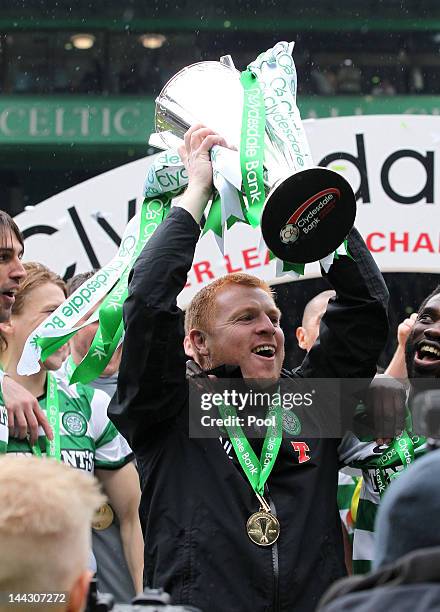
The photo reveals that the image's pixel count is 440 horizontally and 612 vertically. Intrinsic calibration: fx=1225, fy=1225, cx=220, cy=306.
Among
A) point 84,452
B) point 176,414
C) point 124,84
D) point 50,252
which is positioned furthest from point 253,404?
point 124,84

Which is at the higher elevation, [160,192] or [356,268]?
[160,192]

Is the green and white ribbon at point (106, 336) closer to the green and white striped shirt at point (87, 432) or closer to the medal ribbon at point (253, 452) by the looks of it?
the medal ribbon at point (253, 452)

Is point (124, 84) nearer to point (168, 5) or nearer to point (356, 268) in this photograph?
point (168, 5)

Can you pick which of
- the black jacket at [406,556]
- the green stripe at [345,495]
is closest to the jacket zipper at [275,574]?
the green stripe at [345,495]

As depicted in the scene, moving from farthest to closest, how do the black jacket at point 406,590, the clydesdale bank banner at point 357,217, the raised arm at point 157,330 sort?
1. the clydesdale bank banner at point 357,217
2. the raised arm at point 157,330
3. the black jacket at point 406,590

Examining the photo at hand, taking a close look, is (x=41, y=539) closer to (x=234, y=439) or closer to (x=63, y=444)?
(x=234, y=439)

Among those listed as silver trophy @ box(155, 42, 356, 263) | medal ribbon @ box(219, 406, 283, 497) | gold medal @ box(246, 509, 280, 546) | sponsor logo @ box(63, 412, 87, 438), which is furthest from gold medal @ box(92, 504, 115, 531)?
silver trophy @ box(155, 42, 356, 263)

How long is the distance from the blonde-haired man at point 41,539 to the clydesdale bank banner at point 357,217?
2.90 m

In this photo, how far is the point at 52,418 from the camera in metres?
3.10

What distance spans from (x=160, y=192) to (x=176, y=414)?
55 cm

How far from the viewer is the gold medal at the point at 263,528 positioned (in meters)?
2.48

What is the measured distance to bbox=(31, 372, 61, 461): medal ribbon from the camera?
118 inches

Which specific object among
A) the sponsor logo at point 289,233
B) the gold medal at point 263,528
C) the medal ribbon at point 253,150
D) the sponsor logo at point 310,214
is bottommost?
the gold medal at point 263,528

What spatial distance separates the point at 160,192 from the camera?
2.85 m
